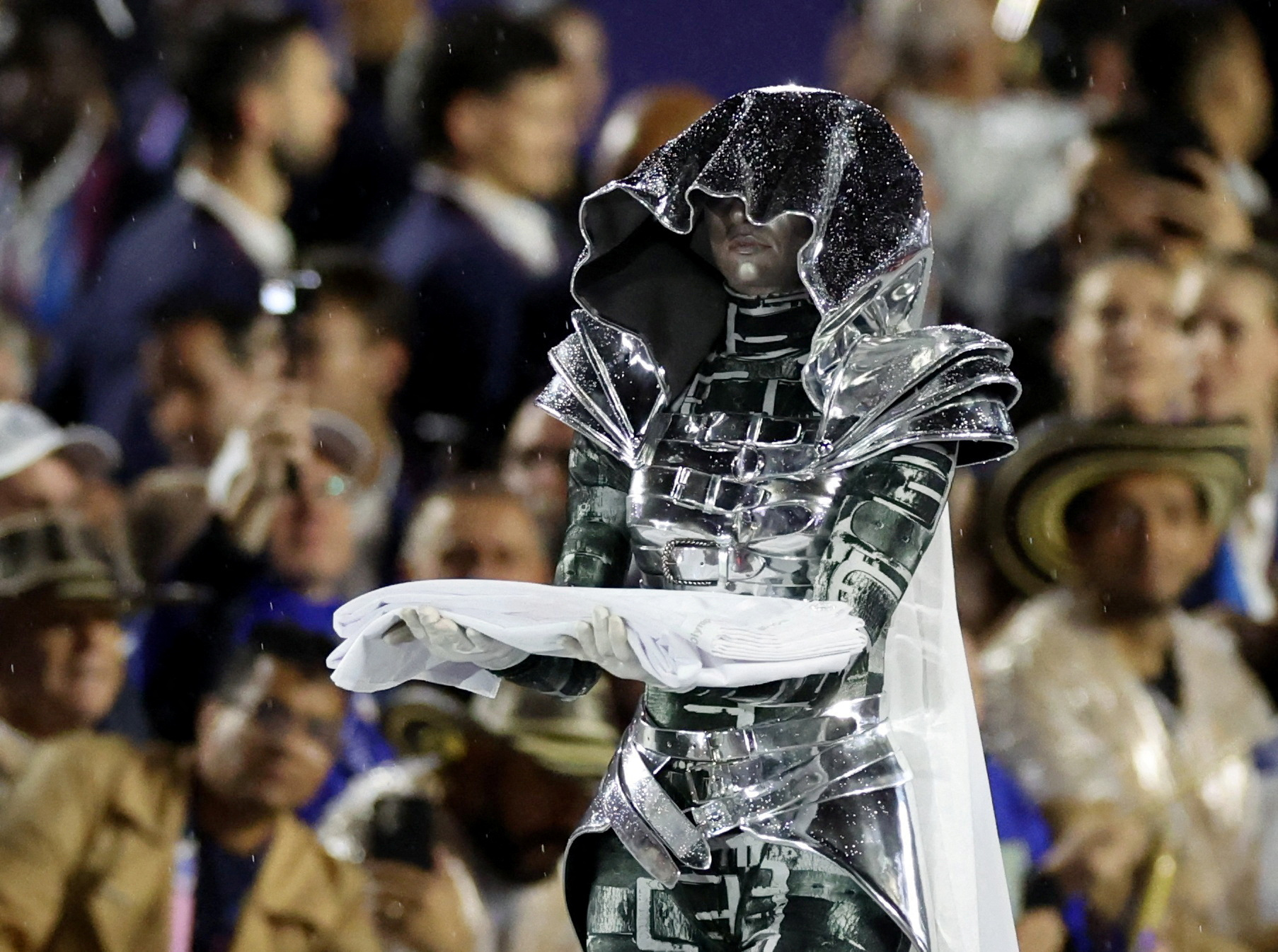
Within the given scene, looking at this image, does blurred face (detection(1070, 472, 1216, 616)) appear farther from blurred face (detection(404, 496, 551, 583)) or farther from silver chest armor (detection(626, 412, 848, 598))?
silver chest armor (detection(626, 412, 848, 598))

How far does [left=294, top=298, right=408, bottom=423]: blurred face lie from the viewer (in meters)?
4.43

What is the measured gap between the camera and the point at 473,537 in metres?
4.31

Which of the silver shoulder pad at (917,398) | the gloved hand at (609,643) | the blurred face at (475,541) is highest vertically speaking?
the blurred face at (475,541)

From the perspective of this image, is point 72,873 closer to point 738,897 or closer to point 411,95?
point 411,95

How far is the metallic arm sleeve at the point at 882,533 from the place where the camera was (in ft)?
6.24

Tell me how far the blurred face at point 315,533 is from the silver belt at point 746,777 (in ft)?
8.40

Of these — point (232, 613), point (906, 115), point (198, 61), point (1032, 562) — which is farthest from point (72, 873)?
point (906, 115)

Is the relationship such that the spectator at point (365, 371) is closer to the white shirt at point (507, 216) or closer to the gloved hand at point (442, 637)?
the white shirt at point (507, 216)

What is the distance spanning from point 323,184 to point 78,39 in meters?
0.83

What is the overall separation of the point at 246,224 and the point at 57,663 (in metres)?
1.28

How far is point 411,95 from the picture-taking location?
177 inches

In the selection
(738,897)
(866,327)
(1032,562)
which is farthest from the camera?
(1032,562)

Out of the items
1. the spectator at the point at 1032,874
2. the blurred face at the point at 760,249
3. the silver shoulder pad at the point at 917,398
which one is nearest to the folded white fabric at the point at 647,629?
the silver shoulder pad at the point at 917,398

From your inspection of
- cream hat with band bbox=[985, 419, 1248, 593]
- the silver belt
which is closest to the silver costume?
the silver belt
